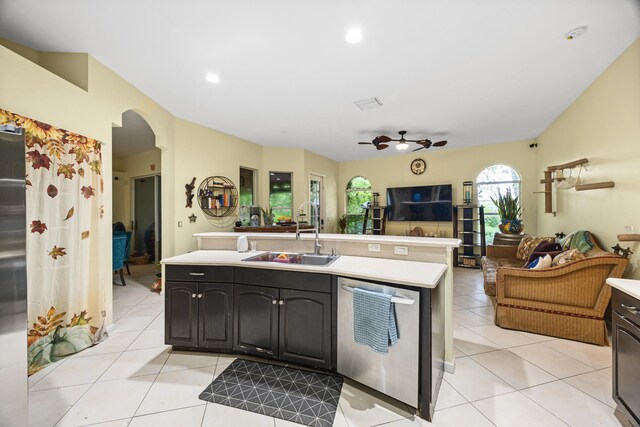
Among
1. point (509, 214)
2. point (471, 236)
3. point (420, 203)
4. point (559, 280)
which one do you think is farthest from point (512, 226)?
point (559, 280)

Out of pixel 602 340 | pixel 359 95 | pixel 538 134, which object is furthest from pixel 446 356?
pixel 538 134

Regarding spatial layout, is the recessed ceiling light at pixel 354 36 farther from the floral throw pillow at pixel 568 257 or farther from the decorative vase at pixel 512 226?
the decorative vase at pixel 512 226

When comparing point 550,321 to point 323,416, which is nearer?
point 323,416

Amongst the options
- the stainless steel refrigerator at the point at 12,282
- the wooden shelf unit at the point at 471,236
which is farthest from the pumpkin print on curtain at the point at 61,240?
the wooden shelf unit at the point at 471,236

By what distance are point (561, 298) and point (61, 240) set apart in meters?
4.72

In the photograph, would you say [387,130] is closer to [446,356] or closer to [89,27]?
[446,356]

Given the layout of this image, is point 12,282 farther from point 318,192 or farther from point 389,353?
point 318,192

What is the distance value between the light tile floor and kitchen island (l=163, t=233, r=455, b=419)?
0.46ft

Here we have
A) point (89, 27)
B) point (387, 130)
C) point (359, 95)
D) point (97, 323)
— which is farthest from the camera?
point (387, 130)

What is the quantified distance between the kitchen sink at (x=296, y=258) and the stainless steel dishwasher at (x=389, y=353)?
523 millimetres

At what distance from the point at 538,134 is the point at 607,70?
2.56 m

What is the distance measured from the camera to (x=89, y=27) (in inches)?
82.6

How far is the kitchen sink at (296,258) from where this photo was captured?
233 cm

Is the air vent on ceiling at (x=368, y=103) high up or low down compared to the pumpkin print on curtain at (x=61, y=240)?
up
